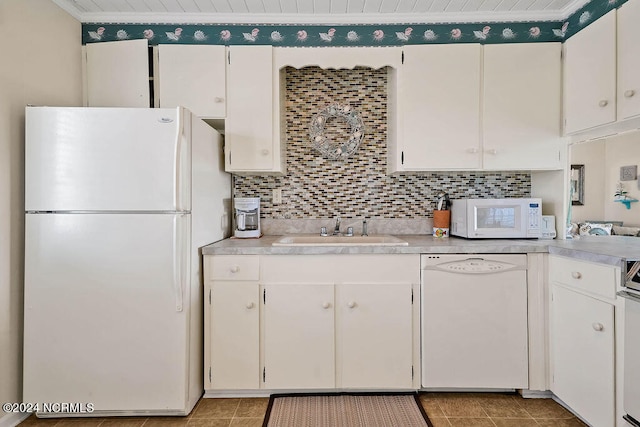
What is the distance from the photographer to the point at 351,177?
2531 mm

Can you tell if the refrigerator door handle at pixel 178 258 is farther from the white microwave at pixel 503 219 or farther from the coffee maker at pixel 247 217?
the white microwave at pixel 503 219

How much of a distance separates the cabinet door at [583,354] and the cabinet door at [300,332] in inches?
49.0

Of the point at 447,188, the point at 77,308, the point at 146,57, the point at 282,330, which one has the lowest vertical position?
the point at 282,330

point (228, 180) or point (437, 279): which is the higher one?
point (228, 180)

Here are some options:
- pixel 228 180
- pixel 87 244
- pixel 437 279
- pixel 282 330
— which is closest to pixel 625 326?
pixel 437 279

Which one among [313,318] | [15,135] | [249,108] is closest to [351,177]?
[249,108]

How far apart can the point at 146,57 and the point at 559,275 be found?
283 centimetres

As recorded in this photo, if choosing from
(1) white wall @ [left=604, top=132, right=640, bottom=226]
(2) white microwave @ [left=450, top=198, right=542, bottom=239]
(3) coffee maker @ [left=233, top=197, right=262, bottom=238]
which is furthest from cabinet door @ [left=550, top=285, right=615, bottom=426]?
(3) coffee maker @ [left=233, top=197, right=262, bottom=238]

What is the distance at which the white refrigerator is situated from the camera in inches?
67.4

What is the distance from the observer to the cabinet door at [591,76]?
1794 mm

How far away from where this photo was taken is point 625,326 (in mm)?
1437

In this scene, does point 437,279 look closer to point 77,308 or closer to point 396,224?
point 396,224

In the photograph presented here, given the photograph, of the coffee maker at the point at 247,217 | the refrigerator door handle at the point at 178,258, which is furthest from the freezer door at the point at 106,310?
the coffee maker at the point at 247,217

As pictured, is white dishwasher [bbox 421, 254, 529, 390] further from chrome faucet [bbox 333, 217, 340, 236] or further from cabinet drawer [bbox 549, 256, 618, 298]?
chrome faucet [bbox 333, 217, 340, 236]
